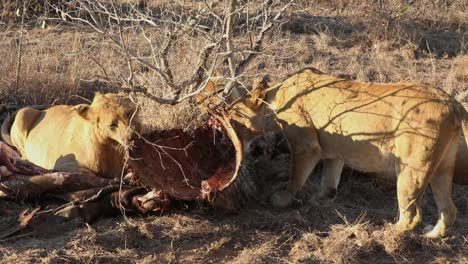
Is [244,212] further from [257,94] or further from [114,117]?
[114,117]

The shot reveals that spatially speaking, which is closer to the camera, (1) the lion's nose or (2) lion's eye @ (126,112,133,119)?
(1) the lion's nose

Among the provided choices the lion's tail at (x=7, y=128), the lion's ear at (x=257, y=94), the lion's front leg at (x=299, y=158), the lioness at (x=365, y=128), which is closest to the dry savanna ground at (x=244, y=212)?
the lion's front leg at (x=299, y=158)

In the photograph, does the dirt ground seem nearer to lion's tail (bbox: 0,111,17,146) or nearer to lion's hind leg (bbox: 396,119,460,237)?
A: lion's hind leg (bbox: 396,119,460,237)

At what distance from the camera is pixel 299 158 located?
6.04 metres

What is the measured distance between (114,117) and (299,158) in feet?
5.11

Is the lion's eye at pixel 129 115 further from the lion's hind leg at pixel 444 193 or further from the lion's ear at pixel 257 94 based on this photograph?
the lion's hind leg at pixel 444 193

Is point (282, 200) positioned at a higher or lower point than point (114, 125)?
lower

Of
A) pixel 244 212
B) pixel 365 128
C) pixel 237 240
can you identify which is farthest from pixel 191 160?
pixel 365 128

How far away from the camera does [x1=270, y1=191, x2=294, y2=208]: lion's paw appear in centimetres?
602

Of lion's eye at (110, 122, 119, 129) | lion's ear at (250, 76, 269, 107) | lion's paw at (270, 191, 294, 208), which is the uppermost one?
lion's ear at (250, 76, 269, 107)

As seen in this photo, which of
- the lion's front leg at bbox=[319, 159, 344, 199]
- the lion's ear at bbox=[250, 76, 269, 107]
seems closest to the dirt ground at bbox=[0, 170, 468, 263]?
the lion's front leg at bbox=[319, 159, 344, 199]

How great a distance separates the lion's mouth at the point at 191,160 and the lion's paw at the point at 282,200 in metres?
0.44

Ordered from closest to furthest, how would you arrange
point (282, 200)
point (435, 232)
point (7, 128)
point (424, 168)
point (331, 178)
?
point (424, 168) < point (435, 232) < point (282, 200) < point (331, 178) < point (7, 128)

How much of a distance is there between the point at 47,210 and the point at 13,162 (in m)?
0.83
